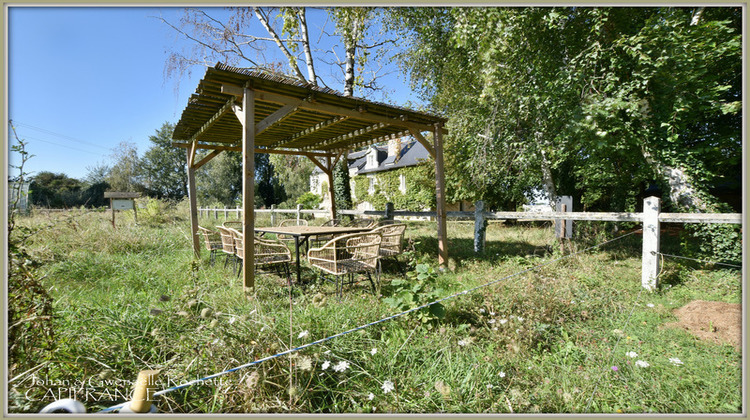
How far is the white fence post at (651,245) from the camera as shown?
440 cm

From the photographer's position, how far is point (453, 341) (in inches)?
101

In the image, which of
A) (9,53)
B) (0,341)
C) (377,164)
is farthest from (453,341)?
(377,164)

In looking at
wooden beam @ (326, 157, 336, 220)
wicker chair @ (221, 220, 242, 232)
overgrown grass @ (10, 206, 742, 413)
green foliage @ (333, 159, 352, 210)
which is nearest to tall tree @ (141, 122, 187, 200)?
wicker chair @ (221, 220, 242, 232)

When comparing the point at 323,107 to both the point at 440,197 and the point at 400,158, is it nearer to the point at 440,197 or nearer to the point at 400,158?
the point at 440,197

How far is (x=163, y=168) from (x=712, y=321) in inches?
→ 1836

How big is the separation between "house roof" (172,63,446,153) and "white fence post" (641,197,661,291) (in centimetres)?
347

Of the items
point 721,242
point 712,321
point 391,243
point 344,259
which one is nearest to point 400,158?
point 391,243

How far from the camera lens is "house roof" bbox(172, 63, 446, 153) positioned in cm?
401

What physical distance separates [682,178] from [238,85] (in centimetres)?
731

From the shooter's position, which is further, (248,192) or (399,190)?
(399,190)

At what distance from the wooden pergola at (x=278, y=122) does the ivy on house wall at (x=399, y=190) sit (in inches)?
353

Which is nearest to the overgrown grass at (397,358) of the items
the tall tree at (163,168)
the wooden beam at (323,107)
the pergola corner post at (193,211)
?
the wooden beam at (323,107)

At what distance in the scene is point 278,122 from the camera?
235 inches

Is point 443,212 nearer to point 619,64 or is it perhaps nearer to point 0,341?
point 619,64
